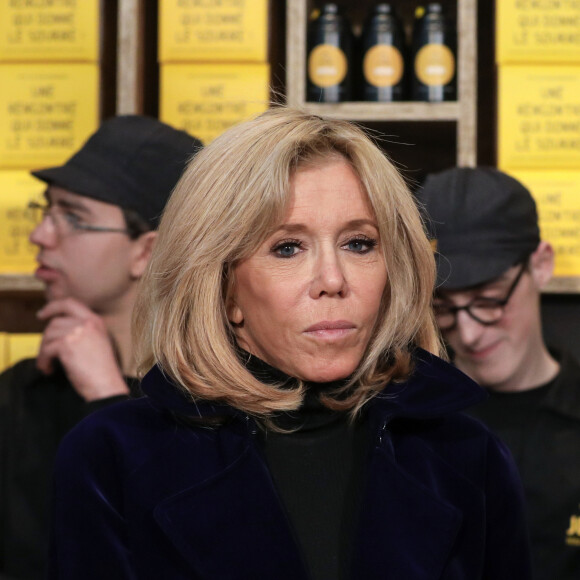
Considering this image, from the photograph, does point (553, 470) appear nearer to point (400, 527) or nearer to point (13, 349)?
point (400, 527)

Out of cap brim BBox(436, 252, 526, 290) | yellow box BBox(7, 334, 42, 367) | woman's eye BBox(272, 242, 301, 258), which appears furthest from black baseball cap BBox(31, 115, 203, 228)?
woman's eye BBox(272, 242, 301, 258)

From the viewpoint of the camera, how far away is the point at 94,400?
2084 millimetres

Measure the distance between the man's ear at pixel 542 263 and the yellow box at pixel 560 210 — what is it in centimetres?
16

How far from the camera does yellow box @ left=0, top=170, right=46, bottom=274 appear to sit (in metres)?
2.50

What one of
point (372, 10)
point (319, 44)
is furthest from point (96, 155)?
point (372, 10)

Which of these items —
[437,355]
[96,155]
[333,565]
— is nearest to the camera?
[333,565]

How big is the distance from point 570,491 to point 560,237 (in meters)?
0.60

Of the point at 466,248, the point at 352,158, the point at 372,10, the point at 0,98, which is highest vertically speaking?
the point at 372,10

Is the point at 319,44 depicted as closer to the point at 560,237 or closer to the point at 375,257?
the point at 560,237

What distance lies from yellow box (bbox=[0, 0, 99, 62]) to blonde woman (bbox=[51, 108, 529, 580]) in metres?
1.20

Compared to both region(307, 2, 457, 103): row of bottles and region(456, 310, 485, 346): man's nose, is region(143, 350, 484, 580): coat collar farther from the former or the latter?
region(307, 2, 457, 103): row of bottles

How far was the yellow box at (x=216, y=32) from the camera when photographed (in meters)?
2.48

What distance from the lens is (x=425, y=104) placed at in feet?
8.08

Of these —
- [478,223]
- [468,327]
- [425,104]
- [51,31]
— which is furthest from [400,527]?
[51,31]
